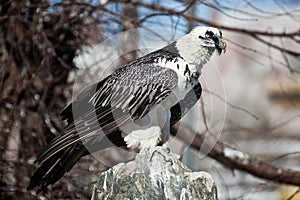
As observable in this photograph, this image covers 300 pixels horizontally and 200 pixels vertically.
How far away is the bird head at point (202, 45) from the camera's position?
3.00 metres

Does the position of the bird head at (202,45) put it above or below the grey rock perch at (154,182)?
above

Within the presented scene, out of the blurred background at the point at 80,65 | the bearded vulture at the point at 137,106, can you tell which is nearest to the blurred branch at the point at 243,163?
the blurred background at the point at 80,65

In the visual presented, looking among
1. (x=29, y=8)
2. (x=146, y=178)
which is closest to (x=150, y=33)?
(x=29, y=8)

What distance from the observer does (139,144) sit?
9.77ft

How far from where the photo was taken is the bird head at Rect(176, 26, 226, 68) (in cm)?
300

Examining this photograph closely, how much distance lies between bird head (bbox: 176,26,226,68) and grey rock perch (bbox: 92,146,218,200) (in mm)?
546

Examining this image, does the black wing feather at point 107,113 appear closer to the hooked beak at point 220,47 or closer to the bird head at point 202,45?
the bird head at point 202,45

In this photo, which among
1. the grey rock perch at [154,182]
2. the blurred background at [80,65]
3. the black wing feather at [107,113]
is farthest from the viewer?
the blurred background at [80,65]

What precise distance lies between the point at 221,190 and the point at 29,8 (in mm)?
2077

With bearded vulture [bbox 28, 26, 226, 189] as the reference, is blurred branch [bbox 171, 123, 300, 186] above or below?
below

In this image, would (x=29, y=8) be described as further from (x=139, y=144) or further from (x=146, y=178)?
(x=146, y=178)

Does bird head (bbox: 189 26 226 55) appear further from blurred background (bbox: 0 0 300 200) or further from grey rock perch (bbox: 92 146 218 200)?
blurred background (bbox: 0 0 300 200)

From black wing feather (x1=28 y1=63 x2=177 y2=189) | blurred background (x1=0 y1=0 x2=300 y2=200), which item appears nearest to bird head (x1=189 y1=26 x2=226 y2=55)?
black wing feather (x1=28 y1=63 x2=177 y2=189)

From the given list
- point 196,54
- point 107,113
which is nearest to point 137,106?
point 107,113
